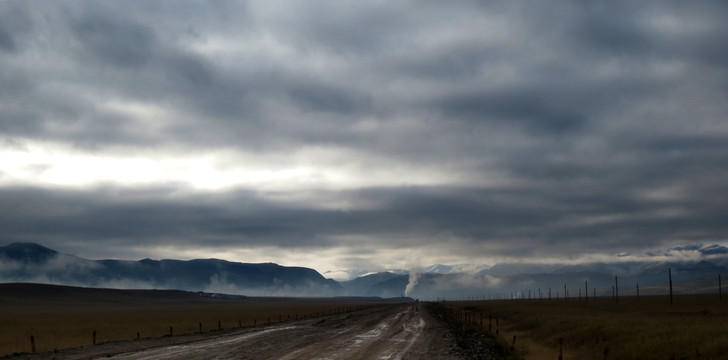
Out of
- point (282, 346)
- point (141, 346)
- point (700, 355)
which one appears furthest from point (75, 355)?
point (700, 355)

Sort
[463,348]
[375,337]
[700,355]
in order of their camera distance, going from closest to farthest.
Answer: [700,355] → [463,348] → [375,337]

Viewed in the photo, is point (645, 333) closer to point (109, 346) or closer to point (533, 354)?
point (533, 354)

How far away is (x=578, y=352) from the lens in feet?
111

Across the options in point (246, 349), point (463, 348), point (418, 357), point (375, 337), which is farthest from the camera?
point (375, 337)

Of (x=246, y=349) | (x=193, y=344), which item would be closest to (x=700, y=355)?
(x=246, y=349)

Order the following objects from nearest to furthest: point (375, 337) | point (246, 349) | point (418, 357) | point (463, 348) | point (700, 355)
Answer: point (700, 355), point (418, 357), point (246, 349), point (463, 348), point (375, 337)

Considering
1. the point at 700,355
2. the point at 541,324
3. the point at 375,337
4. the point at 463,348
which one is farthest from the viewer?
the point at 541,324

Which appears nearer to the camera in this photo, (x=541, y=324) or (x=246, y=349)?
(x=246, y=349)

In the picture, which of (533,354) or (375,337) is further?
(375,337)

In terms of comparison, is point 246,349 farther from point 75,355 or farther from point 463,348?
point 463,348

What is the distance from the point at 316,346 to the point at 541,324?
27782mm

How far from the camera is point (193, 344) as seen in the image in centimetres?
3522

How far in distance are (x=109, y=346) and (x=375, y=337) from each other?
54.2ft

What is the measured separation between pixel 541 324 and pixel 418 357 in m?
28.8
